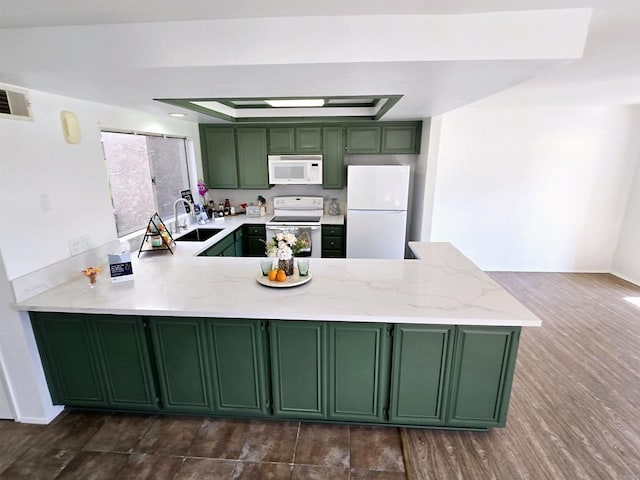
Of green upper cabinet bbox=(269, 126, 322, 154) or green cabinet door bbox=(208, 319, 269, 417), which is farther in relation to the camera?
green upper cabinet bbox=(269, 126, 322, 154)

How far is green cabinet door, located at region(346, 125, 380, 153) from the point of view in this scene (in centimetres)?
443

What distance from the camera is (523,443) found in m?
2.05

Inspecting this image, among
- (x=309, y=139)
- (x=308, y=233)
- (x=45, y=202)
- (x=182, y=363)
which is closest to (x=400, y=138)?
(x=309, y=139)

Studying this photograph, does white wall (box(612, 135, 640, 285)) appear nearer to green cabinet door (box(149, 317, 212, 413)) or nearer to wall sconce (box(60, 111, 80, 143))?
green cabinet door (box(149, 317, 212, 413))

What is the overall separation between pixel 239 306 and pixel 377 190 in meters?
2.75

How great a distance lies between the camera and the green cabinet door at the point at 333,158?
4.48 meters

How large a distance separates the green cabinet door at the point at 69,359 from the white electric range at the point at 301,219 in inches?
102

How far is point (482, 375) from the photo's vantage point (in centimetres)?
197

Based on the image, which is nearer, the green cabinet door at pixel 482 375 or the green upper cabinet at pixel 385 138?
the green cabinet door at pixel 482 375

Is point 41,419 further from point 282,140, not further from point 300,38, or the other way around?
point 282,140

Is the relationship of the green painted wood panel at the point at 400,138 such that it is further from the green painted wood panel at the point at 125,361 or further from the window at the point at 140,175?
the green painted wood panel at the point at 125,361

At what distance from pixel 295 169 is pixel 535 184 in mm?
3435

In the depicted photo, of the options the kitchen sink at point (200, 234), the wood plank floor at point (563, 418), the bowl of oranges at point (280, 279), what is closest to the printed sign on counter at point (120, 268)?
the bowl of oranges at point (280, 279)

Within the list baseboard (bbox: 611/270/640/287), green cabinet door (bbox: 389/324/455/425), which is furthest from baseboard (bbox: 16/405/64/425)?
baseboard (bbox: 611/270/640/287)
